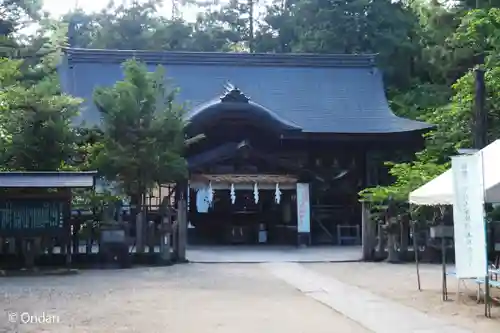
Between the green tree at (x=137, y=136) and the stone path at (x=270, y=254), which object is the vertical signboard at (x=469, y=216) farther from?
the green tree at (x=137, y=136)

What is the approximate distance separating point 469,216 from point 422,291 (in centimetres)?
257

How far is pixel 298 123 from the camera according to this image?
23156 mm

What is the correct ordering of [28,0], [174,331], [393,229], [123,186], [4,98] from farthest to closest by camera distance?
[28,0] < [123,186] < [393,229] < [4,98] < [174,331]

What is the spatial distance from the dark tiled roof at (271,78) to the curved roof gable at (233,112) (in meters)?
2.72

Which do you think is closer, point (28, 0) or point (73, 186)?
point (73, 186)

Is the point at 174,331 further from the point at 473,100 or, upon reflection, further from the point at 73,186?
the point at 473,100

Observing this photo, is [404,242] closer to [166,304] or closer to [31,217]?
[166,304]

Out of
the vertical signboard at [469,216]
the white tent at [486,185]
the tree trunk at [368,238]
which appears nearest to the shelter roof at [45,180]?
the tree trunk at [368,238]

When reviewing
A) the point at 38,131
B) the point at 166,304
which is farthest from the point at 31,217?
the point at 166,304

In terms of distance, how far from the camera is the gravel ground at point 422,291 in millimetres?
7738

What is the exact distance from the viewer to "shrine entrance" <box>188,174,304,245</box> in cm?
2016

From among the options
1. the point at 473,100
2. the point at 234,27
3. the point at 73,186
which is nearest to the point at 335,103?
the point at 473,100

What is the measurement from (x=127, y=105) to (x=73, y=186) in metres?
3.36

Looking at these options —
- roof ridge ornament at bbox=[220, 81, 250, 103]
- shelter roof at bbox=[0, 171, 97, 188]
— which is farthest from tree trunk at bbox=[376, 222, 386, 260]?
roof ridge ornament at bbox=[220, 81, 250, 103]
